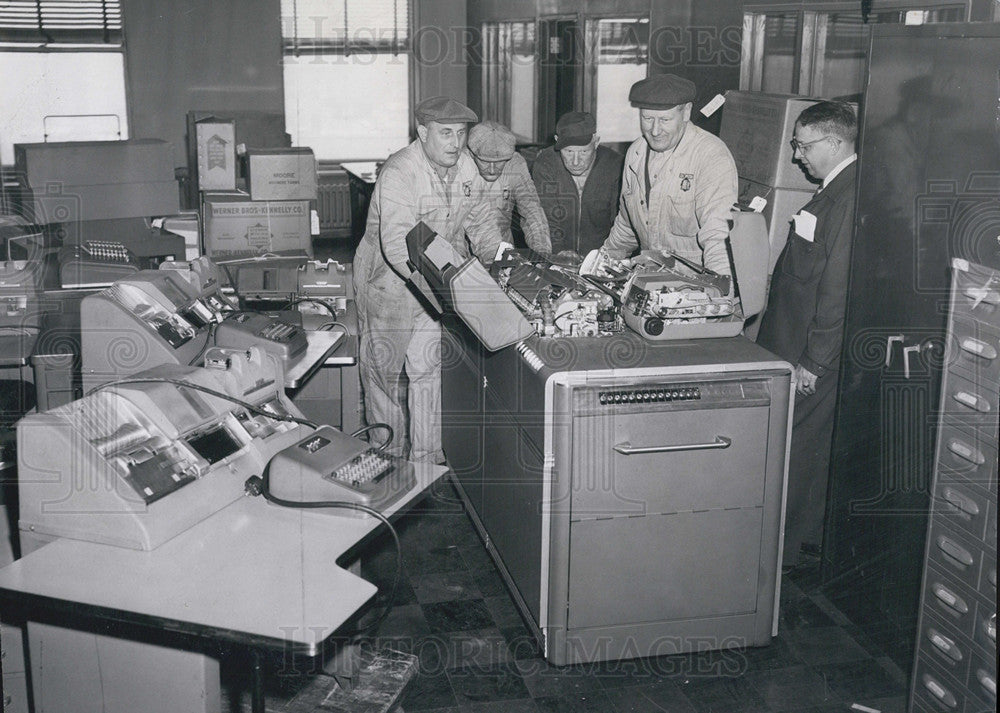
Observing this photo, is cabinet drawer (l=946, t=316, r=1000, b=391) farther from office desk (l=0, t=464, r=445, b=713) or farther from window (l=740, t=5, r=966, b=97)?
window (l=740, t=5, r=966, b=97)

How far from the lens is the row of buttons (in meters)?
2.68

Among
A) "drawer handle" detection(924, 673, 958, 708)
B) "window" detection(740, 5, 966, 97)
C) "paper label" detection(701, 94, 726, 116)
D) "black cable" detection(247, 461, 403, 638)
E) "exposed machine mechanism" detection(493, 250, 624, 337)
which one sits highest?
"window" detection(740, 5, 966, 97)

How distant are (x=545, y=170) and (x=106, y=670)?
335 cm

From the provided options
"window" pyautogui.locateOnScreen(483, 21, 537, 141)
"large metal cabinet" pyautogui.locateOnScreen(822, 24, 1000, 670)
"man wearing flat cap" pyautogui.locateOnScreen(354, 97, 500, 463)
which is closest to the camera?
"large metal cabinet" pyautogui.locateOnScreen(822, 24, 1000, 670)

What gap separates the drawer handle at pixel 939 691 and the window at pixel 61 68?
746cm

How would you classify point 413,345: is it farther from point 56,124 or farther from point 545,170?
point 56,124

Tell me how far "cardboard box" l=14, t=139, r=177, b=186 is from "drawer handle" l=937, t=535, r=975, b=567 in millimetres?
3770

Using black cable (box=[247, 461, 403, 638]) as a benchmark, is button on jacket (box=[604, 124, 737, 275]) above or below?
above

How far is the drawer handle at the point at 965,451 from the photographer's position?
7.18 ft

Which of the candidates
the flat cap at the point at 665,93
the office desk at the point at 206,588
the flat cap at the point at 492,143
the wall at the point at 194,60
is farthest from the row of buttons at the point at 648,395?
the wall at the point at 194,60

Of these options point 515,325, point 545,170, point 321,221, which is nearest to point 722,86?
point 545,170

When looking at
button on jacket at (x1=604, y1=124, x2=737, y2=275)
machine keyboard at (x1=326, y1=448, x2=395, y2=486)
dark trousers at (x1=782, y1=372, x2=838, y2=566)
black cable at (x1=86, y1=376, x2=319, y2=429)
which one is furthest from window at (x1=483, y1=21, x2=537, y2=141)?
machine keyboard at (x1=326, y1=448, x2=395, y2=486)

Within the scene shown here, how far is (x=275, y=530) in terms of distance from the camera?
2248 mm

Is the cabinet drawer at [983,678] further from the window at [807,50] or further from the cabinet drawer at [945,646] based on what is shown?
the window at [807,50]
